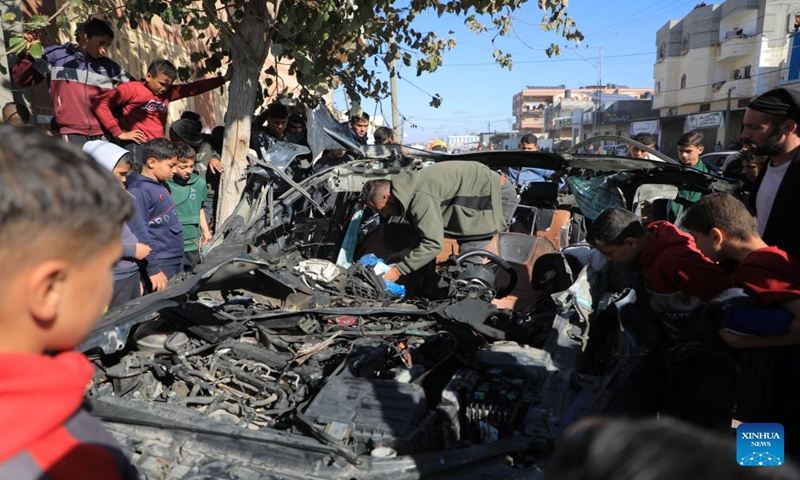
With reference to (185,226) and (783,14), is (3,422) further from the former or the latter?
(783,14)

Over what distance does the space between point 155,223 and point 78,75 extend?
2028 millimetres

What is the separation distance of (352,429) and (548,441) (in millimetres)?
786

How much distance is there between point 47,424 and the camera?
2.58 ft

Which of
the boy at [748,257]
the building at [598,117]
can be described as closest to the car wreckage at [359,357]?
the boy at [748,257]

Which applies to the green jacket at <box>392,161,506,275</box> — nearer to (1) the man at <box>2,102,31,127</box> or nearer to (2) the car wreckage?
(2) the car wreckage

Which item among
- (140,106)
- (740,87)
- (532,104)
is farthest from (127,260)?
(532,104)

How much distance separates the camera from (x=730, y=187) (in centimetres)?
441

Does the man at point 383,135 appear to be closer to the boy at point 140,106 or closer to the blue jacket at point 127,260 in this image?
the boy at point 140,106

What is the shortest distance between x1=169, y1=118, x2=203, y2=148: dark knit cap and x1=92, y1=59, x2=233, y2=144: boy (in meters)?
0.53

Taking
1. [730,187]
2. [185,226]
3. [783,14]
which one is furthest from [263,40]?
[783,14]

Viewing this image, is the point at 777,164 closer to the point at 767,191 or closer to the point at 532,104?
the point at 767,191

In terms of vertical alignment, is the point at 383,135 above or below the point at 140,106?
below

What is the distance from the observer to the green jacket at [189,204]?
4859 mm

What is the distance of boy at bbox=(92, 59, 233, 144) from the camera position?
17.3 feet
